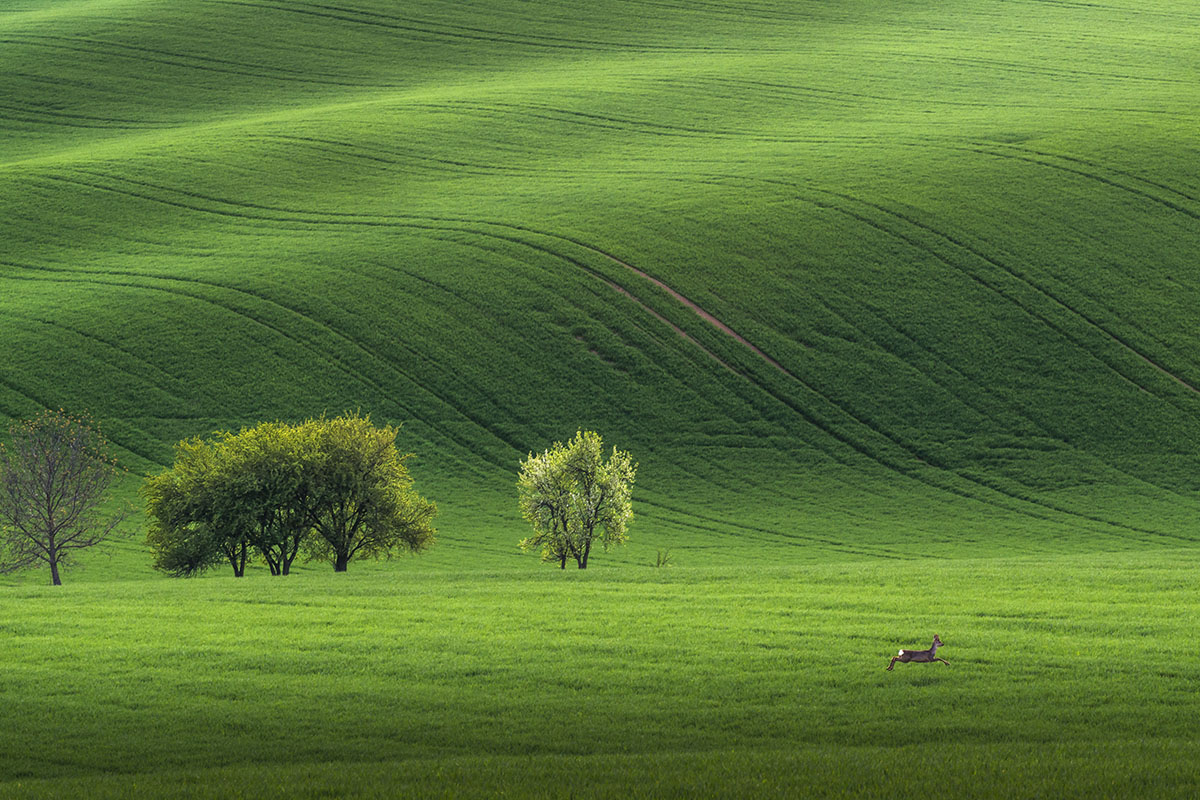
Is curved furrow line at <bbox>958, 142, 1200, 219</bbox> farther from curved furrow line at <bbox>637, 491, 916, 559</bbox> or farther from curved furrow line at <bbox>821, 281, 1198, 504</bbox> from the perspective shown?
curved furrow line at <bbox>637, 491, 916, 559</bbox>

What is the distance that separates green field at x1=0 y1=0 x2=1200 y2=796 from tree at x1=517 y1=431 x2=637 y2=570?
5.38m

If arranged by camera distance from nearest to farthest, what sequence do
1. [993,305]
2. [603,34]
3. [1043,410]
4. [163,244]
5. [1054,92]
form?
[1043,410], [993,305], [163,244], [1054,92], [603,34]

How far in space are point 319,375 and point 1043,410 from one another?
42.9 m

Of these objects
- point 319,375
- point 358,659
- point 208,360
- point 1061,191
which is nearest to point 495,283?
point 319,375

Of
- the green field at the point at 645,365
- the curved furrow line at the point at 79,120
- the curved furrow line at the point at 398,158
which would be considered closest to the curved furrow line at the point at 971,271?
the green field at the point at 645,365

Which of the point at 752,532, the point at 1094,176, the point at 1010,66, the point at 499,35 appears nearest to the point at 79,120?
the point at 499,35

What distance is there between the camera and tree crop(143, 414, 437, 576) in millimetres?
47906

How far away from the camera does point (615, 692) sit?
2222 centimetres

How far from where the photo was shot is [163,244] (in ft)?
281

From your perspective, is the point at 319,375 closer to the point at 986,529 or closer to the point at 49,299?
the point at 49,299

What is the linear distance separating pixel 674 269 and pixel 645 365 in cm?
1093

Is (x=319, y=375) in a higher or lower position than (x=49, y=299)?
lower

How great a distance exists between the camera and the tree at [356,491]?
1908 inches

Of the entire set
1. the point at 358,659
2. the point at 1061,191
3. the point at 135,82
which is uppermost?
the point at 135,82
